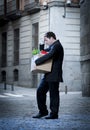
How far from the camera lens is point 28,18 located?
36.5m

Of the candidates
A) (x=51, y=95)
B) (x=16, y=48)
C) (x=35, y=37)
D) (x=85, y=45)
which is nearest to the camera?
(x=51, y=95)

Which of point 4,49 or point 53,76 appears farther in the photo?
point 4,49

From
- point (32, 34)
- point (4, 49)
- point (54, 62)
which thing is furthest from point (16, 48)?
point (54, 62)

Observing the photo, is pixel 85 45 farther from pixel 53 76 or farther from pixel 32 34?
pixel 32 34

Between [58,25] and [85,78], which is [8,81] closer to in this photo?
[58,25]

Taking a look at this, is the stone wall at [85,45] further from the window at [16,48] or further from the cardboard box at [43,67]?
the window at [16,48]

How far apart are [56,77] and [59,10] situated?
24530mm

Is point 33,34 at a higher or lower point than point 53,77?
lower

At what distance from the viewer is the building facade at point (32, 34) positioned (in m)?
32.9

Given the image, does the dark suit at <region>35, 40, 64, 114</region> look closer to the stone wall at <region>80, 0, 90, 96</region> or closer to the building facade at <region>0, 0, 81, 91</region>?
the stone wall at <region>80, 0, 90, 96</region>

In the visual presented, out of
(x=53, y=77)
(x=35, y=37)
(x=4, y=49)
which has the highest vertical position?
(x=53, y=77)

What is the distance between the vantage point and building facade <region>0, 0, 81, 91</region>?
32906mm

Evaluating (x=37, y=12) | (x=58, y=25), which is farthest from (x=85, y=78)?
(x=37, y=12)

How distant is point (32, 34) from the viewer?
35688 millimetres
